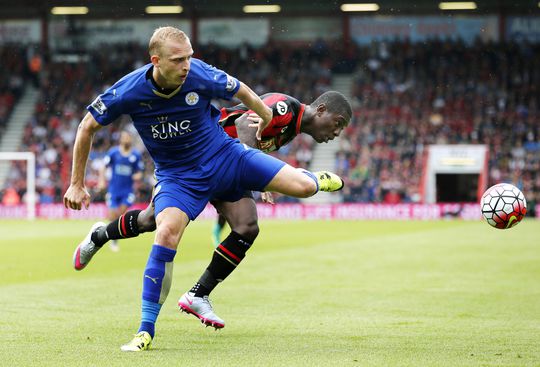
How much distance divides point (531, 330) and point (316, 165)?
29993mm

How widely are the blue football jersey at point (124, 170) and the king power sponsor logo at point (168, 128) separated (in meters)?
12.2

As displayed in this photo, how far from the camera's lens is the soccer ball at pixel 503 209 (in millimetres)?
8812

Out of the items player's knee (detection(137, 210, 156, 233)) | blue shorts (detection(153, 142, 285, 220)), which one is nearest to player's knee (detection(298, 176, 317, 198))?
blue shorts (detection(153, 142, 285, 220))

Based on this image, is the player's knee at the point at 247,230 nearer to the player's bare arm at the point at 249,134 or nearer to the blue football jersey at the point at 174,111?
the player's bare arm at the point at 249,134

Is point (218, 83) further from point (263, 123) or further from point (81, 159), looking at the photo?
point (81, 159)

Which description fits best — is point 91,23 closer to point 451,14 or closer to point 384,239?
point 451,14

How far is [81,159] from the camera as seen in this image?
6.54 m

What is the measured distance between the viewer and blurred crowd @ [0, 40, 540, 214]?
114ft

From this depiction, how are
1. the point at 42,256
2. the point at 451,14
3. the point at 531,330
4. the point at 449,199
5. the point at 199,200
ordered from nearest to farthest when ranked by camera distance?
the point at 199,200 → the point at 531,330 → the point at 42,256 → the point at 449,199 → the point at 451,14

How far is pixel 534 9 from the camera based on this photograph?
128 ft

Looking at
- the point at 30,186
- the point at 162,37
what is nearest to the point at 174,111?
the point at 162,37

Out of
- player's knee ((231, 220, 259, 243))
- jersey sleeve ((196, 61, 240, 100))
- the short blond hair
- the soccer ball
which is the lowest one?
the soccer ball

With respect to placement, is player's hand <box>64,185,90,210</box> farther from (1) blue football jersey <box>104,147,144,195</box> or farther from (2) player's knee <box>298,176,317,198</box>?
(1) blue football jersey <box>104,147,144,195</box>

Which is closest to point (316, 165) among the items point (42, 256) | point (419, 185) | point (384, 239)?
point (419, 185)
